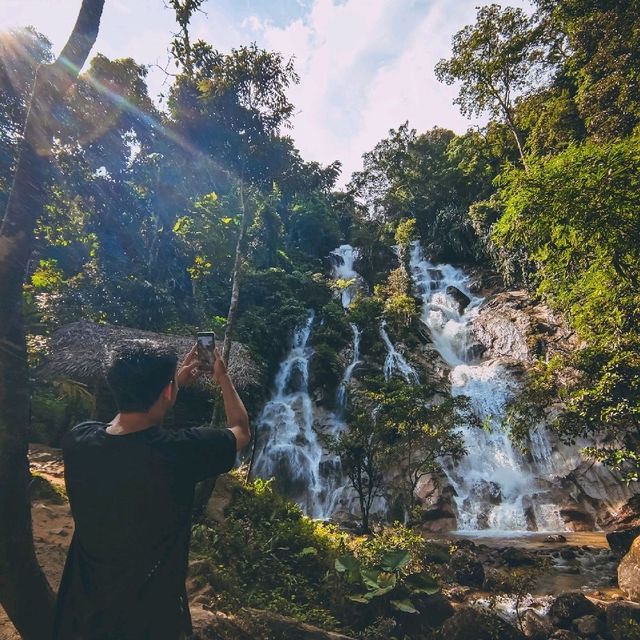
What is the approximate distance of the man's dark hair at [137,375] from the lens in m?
1.79

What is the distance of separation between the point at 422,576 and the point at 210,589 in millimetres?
3301

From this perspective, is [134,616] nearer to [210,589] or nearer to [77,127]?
[210,589]

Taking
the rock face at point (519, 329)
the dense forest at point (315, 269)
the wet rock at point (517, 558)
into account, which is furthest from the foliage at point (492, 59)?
the wet rock at point (517, 558)

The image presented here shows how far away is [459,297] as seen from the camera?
25.9 m

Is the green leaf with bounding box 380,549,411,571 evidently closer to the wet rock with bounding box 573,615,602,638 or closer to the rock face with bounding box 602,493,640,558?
the wet rock with bounding box 573,615,602,638

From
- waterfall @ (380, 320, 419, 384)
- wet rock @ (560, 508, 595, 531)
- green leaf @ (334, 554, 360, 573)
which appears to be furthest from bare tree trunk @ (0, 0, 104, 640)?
waterfall @ (380, 320, 419, 384)

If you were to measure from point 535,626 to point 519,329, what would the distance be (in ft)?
53.4

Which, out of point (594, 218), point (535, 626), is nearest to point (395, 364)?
point (594, 218)

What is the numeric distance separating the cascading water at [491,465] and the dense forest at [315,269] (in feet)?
5.05

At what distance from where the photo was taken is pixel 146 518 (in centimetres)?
167

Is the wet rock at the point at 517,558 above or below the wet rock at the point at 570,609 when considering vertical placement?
above

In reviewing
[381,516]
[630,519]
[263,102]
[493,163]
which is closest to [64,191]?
[263,102]

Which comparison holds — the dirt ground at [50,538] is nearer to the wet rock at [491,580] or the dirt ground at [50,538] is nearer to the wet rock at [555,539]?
the wet rock at [491,580]

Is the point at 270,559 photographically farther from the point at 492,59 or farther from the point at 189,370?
the point at 492,59
